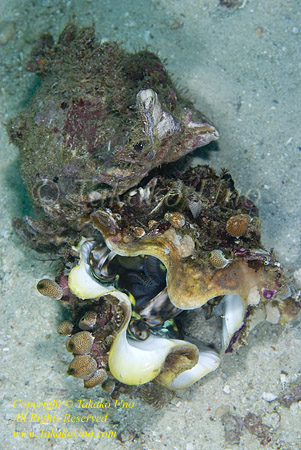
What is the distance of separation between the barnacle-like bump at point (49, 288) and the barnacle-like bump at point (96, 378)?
1.92ft

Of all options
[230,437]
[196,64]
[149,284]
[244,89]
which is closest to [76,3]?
[196,64]

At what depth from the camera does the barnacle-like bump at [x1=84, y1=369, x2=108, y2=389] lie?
7.41ft

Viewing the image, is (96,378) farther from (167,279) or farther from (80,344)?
(167,279)

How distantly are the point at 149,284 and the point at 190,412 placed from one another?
1105mm

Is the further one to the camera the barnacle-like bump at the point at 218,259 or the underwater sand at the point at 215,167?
the underwater sand at the point at 215,167

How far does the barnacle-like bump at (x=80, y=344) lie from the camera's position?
7.29ft

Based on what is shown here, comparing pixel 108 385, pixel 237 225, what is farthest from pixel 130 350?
pixel 237 225

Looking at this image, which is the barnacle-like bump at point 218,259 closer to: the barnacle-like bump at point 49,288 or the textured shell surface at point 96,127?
the textured shell surface at point 96,127

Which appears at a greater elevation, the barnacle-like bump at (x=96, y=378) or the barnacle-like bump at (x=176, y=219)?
the barnacle-like bump at (x=176, y=219)

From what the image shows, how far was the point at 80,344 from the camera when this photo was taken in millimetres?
2230

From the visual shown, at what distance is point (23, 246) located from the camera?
340 centimetres

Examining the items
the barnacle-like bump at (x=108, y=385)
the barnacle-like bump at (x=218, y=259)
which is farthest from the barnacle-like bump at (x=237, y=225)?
the barnacle-like bump at (x=108, y=385)

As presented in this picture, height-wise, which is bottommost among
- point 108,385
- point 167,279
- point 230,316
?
point 108,385

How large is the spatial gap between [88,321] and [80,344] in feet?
0.60
